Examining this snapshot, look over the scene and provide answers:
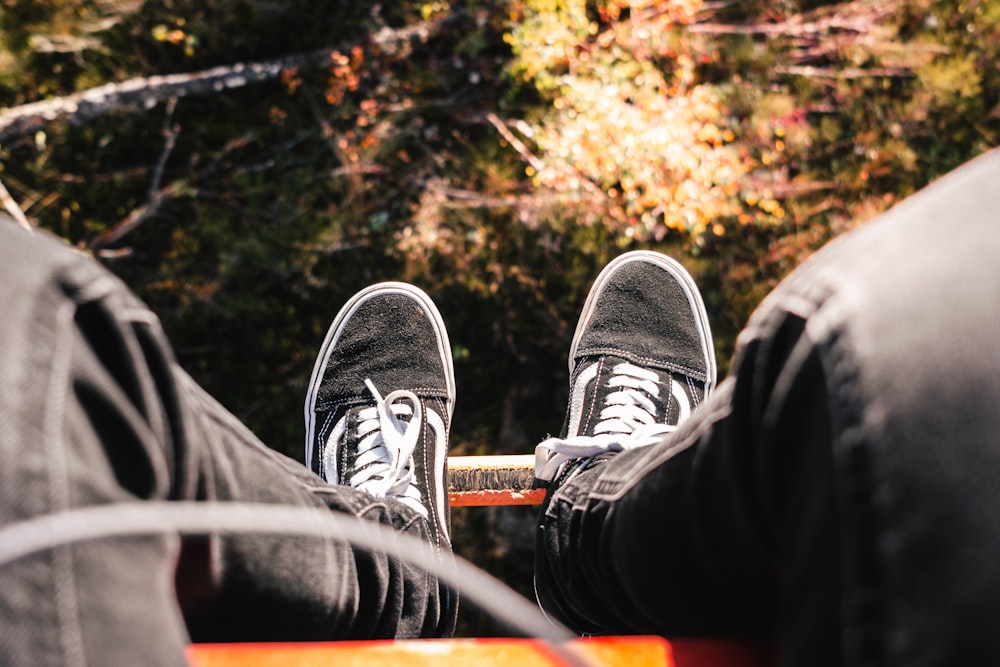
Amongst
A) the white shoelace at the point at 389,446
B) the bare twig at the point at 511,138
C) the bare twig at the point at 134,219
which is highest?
the bare twig at the point at 511,138

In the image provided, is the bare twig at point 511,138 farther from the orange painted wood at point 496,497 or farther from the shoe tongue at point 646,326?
the orange painted wood at point 496,497

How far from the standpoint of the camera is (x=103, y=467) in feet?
1.58

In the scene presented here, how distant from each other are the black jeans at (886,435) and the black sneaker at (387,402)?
737 mm

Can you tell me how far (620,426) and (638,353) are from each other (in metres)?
0.22

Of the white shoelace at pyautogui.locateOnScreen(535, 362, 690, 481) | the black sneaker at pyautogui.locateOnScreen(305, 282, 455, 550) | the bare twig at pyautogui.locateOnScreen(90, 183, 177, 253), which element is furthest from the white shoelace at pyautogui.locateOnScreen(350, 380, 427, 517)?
the bare twig at pyautogui.locateOnScreen(90, 183, 177, 253)

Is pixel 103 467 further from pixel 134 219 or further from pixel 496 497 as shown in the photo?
pixel 134 219

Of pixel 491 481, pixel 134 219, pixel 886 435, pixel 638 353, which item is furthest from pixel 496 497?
pixel 134 219

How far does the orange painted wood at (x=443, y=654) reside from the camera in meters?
0.50

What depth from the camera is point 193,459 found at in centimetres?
56

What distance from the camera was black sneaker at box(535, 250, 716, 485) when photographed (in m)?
1.36

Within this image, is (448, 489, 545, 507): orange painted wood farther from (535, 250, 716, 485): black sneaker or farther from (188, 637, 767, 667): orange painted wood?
(188, 637, 767, 667): orange painted wood

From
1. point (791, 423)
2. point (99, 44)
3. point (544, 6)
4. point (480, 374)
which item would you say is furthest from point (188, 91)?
point (791, 423)

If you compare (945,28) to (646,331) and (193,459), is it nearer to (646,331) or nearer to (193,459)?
(646,331)

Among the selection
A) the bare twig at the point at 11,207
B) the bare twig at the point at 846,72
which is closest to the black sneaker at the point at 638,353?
the bare twig at the point at 846,72
